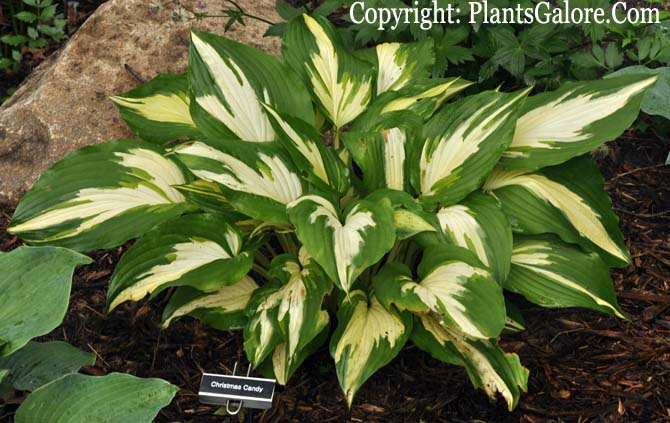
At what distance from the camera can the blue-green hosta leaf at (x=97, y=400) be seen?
151 cm

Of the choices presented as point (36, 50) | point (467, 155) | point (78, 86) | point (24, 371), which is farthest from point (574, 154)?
point (36, 50)

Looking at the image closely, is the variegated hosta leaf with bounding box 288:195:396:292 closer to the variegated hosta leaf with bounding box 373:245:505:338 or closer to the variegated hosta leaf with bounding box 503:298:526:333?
the variegated hosta leaf with bounding box 373:245:505:338

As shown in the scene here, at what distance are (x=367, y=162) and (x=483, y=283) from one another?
0.54 meters

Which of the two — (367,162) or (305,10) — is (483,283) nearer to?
(367,162)

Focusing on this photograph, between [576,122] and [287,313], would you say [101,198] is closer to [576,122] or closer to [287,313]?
[287,313]

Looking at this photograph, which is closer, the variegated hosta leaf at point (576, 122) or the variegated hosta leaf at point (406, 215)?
the variegated hosta leaf at point (406, 215)

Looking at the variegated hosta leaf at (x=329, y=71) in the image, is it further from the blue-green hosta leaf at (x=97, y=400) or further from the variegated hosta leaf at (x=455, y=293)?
the blue-green hosta leaf at (x=97, y=400)

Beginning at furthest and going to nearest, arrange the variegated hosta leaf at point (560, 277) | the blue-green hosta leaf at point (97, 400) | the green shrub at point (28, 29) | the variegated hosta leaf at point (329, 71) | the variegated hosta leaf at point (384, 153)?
the green shrub at point (28, 29) < the variegated hosta leaf at point (329, 71) < the variegated hosta leaf at point (384, 153) < the variegated hosta leaf at point (560, 277) < the blue-green hosta leaf at point (97, 400)

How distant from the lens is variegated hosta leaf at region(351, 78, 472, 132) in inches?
92.0

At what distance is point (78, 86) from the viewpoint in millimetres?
3061

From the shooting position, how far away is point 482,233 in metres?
2.09

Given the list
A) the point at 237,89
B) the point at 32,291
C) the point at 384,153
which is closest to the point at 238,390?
the point at 32,291

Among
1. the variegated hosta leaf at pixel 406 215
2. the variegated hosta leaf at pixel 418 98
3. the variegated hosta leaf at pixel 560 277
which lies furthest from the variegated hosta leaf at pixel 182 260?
the variegated hosta leaf at pixel 560 277

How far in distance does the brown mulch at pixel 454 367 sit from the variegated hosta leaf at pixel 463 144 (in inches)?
22.4
